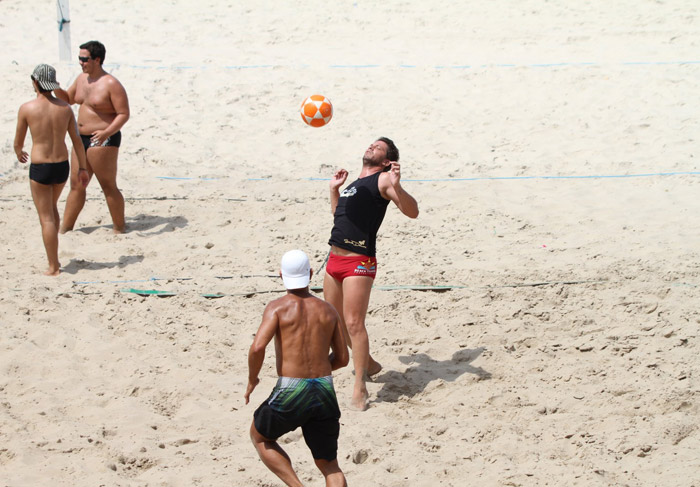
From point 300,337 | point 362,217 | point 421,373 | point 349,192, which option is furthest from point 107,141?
point 300,337

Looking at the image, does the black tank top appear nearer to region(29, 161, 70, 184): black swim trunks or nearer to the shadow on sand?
the shadow on sand

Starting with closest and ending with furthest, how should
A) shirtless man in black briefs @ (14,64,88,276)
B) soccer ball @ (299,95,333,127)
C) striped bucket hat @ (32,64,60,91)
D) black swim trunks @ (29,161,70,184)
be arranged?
striped bucket hat @ (32,64,60,91) < shirtless man in black briefs @ (14,64,88,276) < black swim trunks @ (29,161,70,184) < soccer ball @ (299,95,333,127)

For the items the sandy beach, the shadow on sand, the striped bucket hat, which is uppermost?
the striped bucket hat

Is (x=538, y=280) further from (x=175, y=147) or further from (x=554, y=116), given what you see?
(x=175, y=147)

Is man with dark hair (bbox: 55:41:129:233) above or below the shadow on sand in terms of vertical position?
above

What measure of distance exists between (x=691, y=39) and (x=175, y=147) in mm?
8228

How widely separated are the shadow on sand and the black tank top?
101 cm

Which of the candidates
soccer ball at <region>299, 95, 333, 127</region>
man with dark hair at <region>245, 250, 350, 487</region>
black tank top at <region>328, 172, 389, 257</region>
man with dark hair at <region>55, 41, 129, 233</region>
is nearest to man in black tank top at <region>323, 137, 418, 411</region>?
black tank top at <region>328, 172, 389, 257</region>

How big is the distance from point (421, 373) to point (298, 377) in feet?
7.02

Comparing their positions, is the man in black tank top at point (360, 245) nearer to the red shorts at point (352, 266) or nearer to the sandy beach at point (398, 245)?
the red shorts at point (352, 266)

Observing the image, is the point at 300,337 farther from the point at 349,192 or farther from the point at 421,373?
the point at 421,373

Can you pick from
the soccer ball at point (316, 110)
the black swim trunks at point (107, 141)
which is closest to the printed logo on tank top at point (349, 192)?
the soccer ball at point (316, 110)

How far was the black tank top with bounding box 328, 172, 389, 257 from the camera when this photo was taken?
5.62 meters

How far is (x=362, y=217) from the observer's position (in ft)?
18.5
